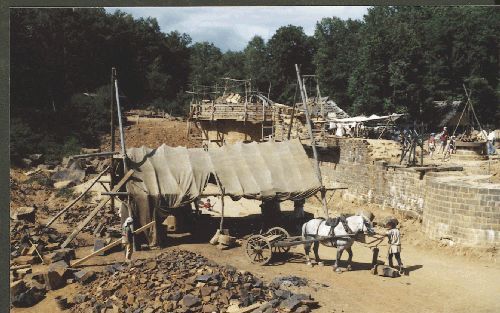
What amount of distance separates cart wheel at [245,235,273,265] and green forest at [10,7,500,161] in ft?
63.9

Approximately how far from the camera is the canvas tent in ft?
46.9

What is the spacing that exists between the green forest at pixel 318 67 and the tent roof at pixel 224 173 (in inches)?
585

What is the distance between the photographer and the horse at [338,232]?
1197 cm

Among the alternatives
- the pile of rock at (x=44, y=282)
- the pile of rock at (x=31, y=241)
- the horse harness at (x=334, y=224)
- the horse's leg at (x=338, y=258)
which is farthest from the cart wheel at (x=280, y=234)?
the pile of rock at (x=31, y=241)

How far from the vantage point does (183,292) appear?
977cm

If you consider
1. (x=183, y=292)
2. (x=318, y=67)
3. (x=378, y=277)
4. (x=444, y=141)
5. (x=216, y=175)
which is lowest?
(x=378, y=277)

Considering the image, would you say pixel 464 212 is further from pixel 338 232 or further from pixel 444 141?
pixel 444 141

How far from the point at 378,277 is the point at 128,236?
764cm

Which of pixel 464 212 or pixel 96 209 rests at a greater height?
pixel 464 212

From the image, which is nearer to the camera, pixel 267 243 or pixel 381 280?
pixel 381 280

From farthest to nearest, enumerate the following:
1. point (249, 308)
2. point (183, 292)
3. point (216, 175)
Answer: point (216, 175), point (183, 292), point (249, 308)

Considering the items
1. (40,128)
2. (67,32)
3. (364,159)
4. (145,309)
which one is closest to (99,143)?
(40,128)

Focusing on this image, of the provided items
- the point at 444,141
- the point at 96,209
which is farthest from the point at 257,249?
the point at 444,141

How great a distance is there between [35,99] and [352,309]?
30685mm
